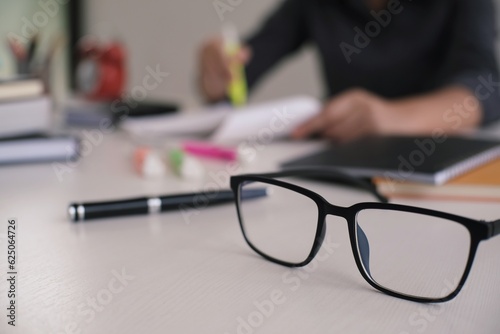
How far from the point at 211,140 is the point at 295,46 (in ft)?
2.52

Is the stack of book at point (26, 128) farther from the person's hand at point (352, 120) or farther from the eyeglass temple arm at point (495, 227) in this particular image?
the eyeglass temple arm at point (495, 227)

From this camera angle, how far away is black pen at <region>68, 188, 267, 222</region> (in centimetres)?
48

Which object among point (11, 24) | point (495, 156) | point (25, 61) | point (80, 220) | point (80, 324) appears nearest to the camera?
point (80, 324)

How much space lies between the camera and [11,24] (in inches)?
Result: 85.7

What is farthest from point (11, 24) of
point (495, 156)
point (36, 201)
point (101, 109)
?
point (495, 156)

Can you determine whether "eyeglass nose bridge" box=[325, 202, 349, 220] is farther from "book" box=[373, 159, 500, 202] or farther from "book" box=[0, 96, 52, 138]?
"book" box=[0, 96, 52, 138]

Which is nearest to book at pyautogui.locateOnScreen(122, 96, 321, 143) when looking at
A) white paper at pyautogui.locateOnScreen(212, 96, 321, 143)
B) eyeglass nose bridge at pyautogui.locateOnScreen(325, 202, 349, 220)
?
white paper at pyautogui.locateOnScreen(212, 96, 321, 143)

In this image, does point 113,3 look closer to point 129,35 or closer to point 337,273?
point 129,35

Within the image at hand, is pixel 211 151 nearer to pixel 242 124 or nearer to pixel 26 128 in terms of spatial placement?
pixel 242 124

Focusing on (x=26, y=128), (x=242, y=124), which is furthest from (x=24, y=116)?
(x=242, y=124)

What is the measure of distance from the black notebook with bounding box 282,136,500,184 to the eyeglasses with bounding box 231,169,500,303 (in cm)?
6

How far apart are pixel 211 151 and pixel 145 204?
0.27 metres

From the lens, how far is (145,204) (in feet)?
1.62

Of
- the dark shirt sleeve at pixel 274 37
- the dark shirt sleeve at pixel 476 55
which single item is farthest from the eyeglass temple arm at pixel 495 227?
the dark shirt sleeve at pixel 274 37
